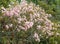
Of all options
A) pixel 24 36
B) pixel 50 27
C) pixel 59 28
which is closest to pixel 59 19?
pixel 59 28

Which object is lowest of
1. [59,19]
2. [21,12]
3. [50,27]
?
[59,19]

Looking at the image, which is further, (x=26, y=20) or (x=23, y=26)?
(x=26, y=20)

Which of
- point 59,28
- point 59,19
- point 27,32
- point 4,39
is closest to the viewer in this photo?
point 4,39

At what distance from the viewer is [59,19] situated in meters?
7.00

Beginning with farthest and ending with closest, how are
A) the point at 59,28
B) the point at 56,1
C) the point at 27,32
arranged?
1. the point at 56,1
2. the point at 59,28
3. the point at 27,32

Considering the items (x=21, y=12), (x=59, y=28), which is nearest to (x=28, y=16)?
(x=21, y=12)

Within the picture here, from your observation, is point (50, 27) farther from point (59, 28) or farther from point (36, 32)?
point (59, 28)

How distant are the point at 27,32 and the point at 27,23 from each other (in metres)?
0.28

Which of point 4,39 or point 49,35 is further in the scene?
point 49,35

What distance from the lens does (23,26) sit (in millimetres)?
4742

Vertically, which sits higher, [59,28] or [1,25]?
[1,25]

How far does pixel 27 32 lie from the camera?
16.2 feet

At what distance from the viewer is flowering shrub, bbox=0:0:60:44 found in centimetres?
470

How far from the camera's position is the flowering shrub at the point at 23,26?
4703 mm
